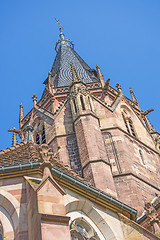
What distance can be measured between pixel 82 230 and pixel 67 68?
20.6 metres

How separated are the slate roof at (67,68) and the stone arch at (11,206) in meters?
17.0

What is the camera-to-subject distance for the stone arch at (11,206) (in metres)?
9.70

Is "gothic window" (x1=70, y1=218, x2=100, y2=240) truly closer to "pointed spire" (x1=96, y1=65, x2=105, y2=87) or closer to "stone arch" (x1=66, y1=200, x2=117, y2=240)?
"stone arch" (x1=66, y1=200, x2=117, y2=240)

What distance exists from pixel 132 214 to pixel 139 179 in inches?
315

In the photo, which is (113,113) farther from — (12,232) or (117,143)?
(12,232)

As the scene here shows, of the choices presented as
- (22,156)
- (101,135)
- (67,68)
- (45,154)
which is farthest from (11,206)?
(67,68)

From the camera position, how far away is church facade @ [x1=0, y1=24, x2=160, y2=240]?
31.3ft

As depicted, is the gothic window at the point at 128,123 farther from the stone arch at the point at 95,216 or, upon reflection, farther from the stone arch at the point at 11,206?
the stone arch at the point at 11,206

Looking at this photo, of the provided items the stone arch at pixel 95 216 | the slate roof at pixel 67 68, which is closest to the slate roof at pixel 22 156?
the stone arch at pixel 95 216

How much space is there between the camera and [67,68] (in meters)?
30.4

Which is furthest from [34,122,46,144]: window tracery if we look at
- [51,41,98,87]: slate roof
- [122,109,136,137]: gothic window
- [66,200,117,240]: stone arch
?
[66,200,117,240]: stone arch

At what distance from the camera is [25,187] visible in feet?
33.6

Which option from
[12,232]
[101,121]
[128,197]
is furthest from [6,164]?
[101,121]

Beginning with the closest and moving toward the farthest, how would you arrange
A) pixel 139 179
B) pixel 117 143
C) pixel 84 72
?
pixel 139 179
pixel 117 143
pixel 84 72
